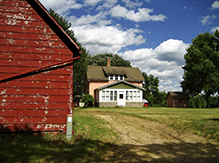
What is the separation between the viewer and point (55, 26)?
28.3ft

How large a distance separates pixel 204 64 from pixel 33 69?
40.2 metres

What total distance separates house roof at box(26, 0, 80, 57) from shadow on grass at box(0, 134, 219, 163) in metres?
4.23

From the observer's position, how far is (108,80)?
3653 centimetres

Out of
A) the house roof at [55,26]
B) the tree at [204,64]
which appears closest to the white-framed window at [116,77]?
the tree at [204,64]

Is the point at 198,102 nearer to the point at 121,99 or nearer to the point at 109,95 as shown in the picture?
the point at 121,99

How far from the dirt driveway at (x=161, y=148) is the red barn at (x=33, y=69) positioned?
10.1 ft

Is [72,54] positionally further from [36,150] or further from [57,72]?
[36,150]

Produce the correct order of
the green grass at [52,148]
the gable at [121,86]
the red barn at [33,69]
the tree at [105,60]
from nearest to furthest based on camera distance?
the green grass at [52,148] < the red barn at [33,69] < the gable at [121,86] < the tree at [105,60]

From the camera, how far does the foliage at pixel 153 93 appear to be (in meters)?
41.9

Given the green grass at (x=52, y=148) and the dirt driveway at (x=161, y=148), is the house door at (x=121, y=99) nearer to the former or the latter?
the dirt driveway at (x=161, y=148)

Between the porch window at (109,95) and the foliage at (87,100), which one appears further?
the foliage at (87,100)

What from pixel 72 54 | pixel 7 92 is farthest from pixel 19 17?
pixel 7 92

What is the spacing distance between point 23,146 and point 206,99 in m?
44.1

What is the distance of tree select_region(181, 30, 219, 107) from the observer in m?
39.8
